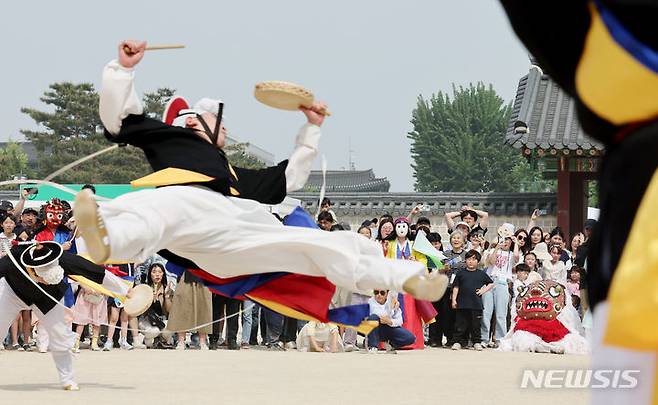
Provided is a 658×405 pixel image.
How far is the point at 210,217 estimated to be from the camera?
20.3 feet

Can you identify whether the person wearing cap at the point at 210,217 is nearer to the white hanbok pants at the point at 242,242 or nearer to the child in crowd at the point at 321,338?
the white hanbok pants at the point at 242,242

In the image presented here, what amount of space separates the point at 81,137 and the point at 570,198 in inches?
1042

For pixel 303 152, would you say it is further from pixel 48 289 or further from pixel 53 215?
pixel 53 215

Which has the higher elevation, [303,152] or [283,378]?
[303,152]

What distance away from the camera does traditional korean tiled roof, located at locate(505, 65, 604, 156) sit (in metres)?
20.7

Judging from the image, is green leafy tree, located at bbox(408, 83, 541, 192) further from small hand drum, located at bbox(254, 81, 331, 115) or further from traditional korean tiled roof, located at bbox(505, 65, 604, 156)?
small hand drum, located at bbox(254, 81, 331, 115)

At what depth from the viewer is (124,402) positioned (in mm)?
9102

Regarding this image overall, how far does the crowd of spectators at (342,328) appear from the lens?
46.4 feet

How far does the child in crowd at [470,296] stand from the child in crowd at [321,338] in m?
1.51

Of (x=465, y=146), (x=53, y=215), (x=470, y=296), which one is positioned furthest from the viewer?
(x=465, y=146)

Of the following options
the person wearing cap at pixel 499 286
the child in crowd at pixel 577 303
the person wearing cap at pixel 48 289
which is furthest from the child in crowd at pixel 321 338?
the person wearing cap at pixel 48 289

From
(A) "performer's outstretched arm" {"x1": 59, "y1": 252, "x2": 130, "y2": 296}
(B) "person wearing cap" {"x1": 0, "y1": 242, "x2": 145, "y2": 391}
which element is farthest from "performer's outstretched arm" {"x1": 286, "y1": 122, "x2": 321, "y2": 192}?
(B) "person wearing cap" {"x1": 0, "y1": 242, "x2": 145, "y2": 391}

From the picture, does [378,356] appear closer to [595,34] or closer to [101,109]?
[101,109]

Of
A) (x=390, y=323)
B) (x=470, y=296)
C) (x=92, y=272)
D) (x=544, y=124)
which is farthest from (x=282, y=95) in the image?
(x=544, y=124)
